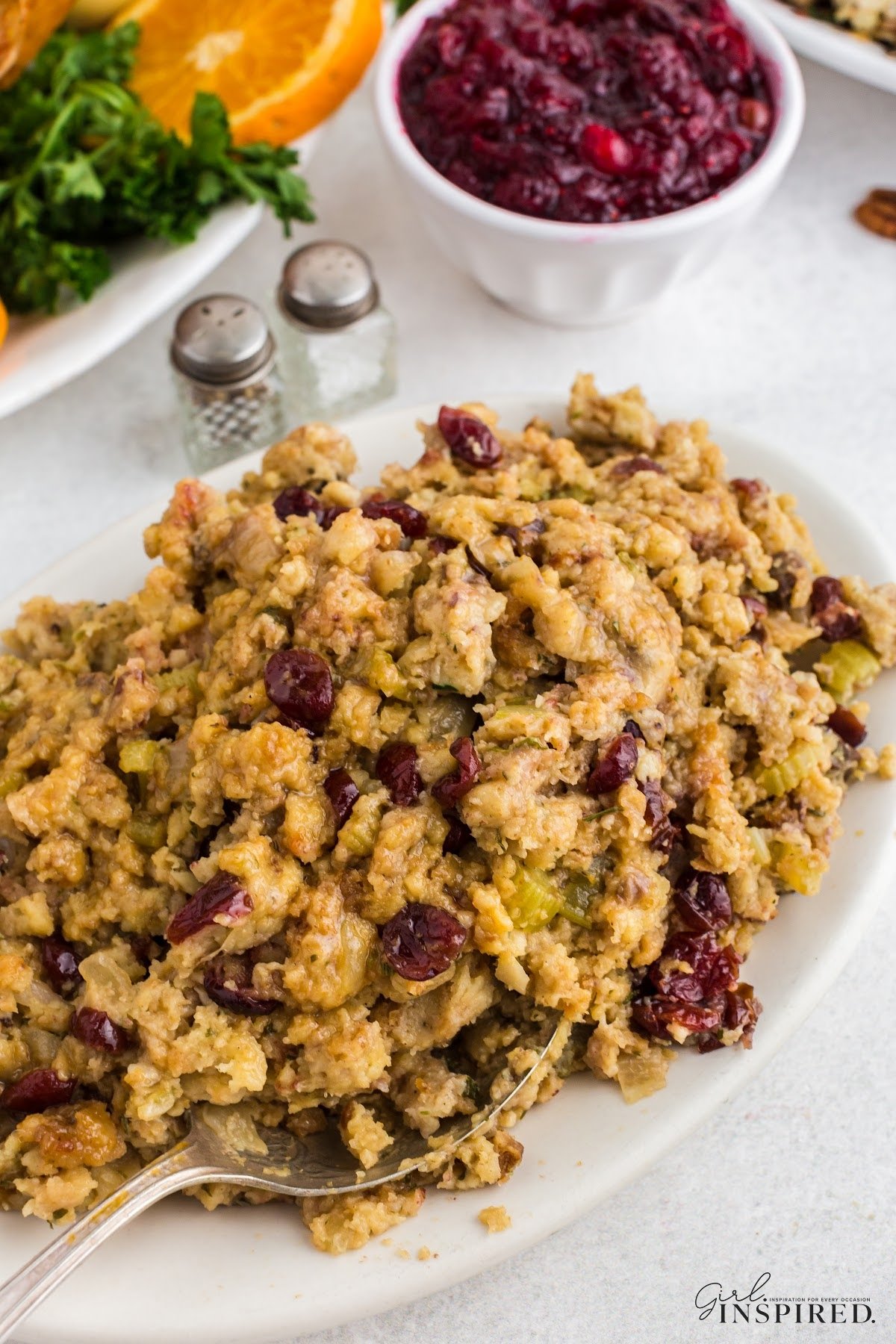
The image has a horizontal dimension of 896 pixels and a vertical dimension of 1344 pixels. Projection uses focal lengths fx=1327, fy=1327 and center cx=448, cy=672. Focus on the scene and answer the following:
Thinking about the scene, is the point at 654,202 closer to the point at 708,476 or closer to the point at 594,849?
the point at 708,476

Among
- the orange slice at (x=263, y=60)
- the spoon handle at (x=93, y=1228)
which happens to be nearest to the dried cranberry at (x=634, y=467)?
the spoon handle at (x=93, y=1228)

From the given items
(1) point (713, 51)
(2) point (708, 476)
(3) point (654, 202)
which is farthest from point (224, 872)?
(1) point (713, 51)

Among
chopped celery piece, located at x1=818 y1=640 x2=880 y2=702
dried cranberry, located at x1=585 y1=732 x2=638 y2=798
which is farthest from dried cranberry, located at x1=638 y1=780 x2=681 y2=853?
chopped celery piece, located at x1=818 y1=640 x2=880 y2=702

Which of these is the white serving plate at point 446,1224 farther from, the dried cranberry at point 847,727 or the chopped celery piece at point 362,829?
the chopped celery piece at point 362,829

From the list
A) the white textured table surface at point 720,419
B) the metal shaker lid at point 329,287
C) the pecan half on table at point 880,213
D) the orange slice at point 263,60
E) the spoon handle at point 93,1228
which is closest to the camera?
the spoon handle at point 93,1228

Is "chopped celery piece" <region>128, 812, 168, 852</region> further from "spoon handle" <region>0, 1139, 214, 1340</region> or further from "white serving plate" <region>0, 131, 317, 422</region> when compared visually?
"white serving plate" <region>0, 131, 317, 422</region>
